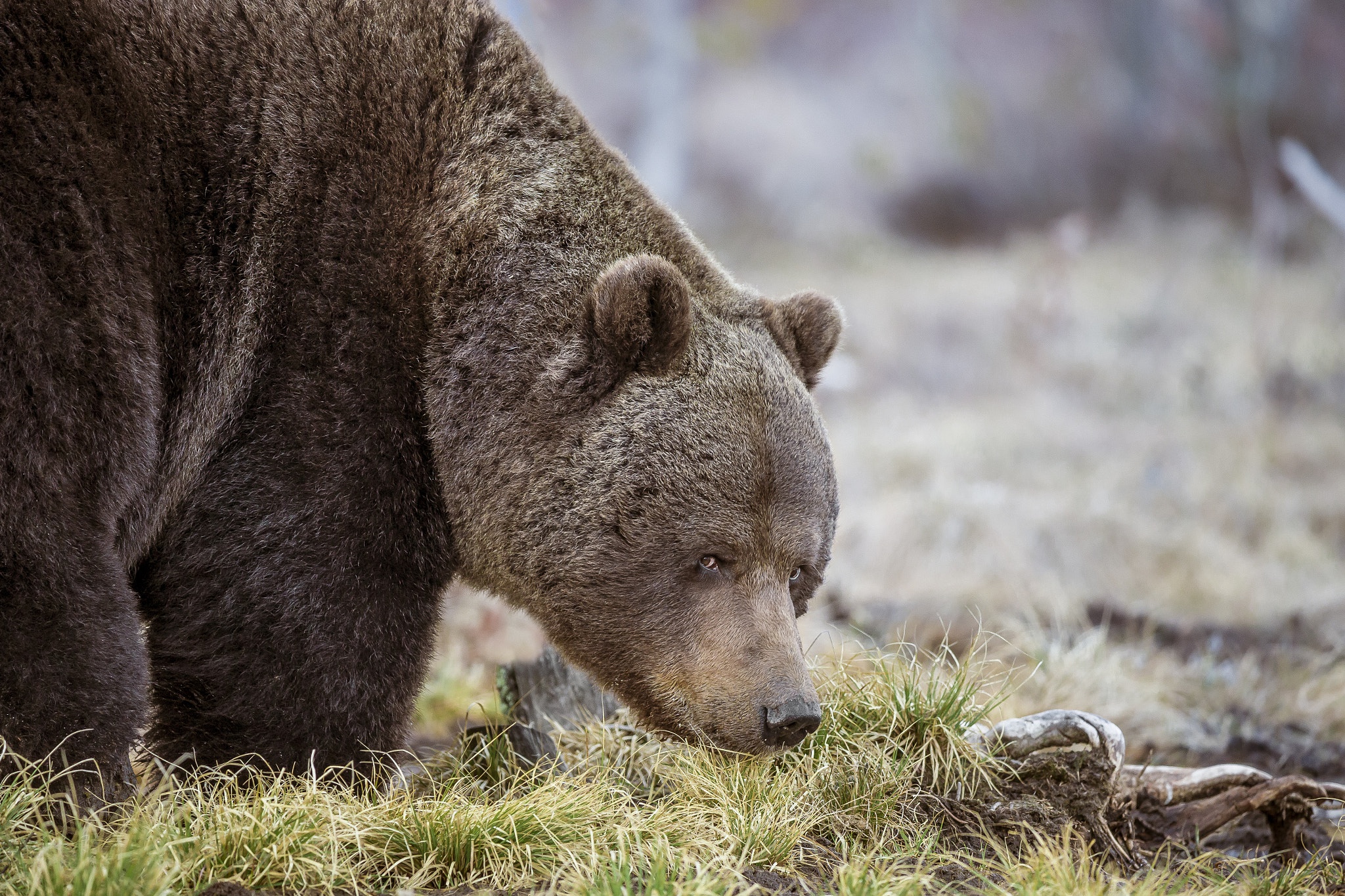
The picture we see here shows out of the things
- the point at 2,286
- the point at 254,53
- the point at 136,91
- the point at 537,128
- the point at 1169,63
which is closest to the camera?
the point at 2,286

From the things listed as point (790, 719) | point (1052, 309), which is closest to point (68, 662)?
point (790, 719)

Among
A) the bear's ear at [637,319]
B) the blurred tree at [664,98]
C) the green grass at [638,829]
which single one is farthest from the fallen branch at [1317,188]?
the blurred tree at [664,98]

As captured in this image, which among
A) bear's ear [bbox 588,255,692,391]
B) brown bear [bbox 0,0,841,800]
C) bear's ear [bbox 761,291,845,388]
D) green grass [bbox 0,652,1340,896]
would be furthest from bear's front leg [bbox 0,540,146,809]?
bear's ear [bbox 761,291,845,388]

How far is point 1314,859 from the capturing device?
3.98m

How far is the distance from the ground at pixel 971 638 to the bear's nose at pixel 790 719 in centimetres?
20

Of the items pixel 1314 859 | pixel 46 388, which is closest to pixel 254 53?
pixel 46 388

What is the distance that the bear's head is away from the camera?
13.2 ft

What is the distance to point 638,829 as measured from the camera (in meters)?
3.58

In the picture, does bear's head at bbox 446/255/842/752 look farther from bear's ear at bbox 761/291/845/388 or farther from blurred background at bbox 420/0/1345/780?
blurred background at bbox 420/0/1345/780

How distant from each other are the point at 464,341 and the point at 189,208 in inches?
39.9

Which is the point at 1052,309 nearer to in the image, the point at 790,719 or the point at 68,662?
the point at 790,719

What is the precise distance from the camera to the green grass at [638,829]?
10.4ft

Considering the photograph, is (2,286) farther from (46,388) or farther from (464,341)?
(464,341)

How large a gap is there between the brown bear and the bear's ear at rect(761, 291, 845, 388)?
10.9 inches
